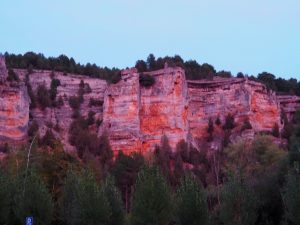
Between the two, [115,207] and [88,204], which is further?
[115,207]

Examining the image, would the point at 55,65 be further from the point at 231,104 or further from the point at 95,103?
the point at 231,104

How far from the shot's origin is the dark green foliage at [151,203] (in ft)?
106

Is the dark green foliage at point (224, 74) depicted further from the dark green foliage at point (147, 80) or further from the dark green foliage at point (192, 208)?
the dark green foliage at point (192, 208)

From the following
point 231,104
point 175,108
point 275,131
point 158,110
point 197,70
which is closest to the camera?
point 275,131

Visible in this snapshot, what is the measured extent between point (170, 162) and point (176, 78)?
1469 centimetres

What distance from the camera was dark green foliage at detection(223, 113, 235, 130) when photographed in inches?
3115

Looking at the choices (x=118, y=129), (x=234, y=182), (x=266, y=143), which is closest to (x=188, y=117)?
(x=118, y=129)

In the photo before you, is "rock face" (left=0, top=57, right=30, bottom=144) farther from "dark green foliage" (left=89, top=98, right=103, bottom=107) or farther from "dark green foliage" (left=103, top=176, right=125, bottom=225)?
"dark green foliage" (left=103, top=176, right=125, bottom=225)

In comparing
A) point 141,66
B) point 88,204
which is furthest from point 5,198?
point 141,66

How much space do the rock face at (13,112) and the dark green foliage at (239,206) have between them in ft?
147

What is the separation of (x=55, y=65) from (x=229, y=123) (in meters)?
34.0

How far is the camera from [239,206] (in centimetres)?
3278

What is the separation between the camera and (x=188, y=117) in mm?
80500

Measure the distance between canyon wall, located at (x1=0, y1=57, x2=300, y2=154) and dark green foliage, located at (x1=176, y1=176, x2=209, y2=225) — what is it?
40.6 metres
